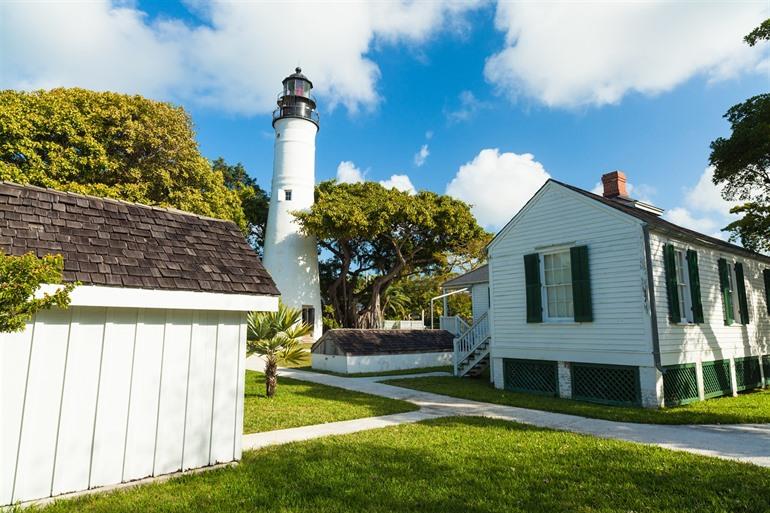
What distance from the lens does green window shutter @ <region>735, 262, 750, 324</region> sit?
13648 mm

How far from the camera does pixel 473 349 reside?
15.7 m

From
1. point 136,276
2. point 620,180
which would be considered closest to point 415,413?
point 136,276

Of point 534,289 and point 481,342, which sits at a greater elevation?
point 534,289

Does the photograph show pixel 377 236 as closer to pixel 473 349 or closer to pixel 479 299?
pixel 479 299

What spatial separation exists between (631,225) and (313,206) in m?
20.5

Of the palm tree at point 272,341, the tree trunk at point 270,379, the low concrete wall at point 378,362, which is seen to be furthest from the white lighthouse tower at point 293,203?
the tree trunk at point 270,379

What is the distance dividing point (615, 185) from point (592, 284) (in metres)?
6.24

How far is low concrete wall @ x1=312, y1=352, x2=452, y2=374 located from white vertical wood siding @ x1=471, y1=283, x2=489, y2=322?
8.37ft

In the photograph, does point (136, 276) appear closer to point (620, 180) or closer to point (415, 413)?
point (415, 413)

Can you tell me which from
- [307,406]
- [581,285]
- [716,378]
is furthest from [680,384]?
[307,406]

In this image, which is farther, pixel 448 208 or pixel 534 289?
pixel 448 208

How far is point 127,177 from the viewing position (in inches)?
830

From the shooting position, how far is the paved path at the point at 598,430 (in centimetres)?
657

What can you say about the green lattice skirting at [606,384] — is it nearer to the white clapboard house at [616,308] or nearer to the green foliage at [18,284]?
the white clapboard house at [616,308]
